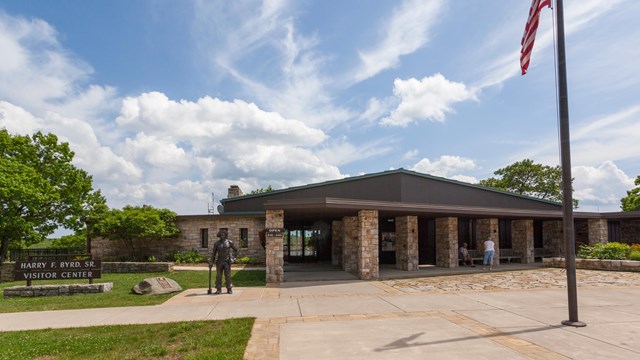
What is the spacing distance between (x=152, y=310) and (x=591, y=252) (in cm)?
2159

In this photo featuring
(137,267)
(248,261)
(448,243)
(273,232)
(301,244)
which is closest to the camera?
(273,232)

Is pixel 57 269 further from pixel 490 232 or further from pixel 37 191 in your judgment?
pixel 490 232

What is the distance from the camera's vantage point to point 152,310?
9.49 m

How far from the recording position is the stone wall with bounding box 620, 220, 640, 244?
24.5m

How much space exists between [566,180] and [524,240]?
16501mm

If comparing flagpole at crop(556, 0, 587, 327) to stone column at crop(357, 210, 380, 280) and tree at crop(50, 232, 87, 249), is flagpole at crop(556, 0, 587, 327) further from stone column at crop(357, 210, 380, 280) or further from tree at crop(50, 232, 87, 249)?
tree at crop(50, 232, 87, 249)

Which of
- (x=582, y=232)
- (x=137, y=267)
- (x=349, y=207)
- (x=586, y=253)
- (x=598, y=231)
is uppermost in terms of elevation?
(x=349, y=207)

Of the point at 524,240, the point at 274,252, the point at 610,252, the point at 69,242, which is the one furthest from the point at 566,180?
the point at 69,242

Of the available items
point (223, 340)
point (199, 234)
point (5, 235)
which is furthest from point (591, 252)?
point (5, 235)

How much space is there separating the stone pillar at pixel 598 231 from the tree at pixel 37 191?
32.4 m

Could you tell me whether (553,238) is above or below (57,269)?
above

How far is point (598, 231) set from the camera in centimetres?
2334

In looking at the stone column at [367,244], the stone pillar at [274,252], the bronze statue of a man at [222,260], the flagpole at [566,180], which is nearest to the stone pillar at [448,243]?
the stone column at [367,244]

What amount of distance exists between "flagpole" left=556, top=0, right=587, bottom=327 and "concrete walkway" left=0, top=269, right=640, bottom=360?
22.7 inches
